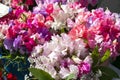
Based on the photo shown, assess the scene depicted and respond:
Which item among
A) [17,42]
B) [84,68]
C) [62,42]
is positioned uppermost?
[17,42]

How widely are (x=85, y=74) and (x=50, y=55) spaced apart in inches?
6.3

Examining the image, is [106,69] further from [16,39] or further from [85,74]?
[16,39]

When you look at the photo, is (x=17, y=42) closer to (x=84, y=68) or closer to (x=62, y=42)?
(x=62, y=42)

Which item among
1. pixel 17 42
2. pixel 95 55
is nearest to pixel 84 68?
pixel 95 55

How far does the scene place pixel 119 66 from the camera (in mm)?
2430

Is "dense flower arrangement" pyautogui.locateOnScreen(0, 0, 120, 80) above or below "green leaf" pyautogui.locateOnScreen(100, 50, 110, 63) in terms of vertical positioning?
above

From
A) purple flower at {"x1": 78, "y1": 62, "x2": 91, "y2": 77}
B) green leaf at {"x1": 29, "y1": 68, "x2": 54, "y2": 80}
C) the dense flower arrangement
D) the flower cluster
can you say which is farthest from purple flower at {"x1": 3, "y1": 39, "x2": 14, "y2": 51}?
purple flower at {"x1": 78, "y1": 62, "x2": 91, "y2": 77}

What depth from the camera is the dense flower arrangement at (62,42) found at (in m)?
1.24

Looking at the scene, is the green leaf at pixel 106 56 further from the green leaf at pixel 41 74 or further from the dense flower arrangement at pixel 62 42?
the green leaf at pixel 41 74

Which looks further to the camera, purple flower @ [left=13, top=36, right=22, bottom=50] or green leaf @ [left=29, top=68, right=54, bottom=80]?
purple flower @ [left=13, top=36, right=22, bottom=50]

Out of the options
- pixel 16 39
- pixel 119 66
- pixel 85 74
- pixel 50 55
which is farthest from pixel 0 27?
pixel 119 66

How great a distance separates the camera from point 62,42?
129 cm

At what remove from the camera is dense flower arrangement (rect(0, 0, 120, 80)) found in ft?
4.08

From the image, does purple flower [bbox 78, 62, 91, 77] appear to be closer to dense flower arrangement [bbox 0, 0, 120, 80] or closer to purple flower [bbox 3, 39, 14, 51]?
dense flower arrangement [bbox 0, 0, 120, 80]
